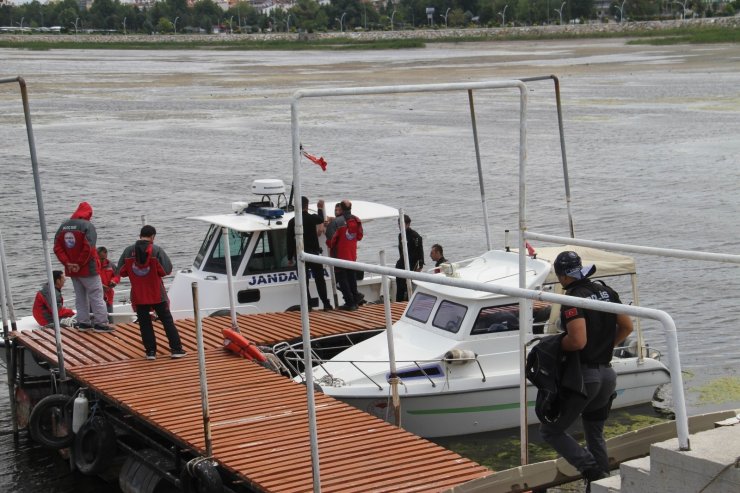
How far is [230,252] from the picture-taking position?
16219 millimetres

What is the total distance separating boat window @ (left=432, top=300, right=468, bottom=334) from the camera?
1372 centimetres

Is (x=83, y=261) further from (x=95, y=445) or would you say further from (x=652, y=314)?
(x=652, y=314)

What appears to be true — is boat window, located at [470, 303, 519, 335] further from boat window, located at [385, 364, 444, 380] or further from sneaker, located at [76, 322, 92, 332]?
sneaker, located at [76, 322, 92, 332]

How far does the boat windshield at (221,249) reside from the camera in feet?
53.4

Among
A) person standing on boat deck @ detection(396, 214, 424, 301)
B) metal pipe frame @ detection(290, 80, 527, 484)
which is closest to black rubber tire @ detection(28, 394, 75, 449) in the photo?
metal pipe frame @ detection(290, 80, 527, 484)

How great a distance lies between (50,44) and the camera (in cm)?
17350

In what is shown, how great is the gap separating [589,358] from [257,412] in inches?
169

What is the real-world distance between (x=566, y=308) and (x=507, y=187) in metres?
27.3

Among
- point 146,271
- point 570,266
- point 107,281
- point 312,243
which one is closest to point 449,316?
point 312,243

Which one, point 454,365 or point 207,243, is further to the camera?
point 207,243

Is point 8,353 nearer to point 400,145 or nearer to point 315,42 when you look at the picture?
point 400,145

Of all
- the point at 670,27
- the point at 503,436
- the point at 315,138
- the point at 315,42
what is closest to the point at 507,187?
the point at 315,138

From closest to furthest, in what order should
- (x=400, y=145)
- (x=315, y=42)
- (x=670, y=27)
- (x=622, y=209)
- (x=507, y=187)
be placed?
1. (x=622, y=209)
2. (x=507, y=187)
3. (x=400, y=145)
4. (x=670, y=27)
5. (x=315, y=42)

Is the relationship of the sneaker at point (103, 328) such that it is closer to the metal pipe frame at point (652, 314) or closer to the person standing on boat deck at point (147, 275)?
the person standing on boat deck at point (147, 275)
